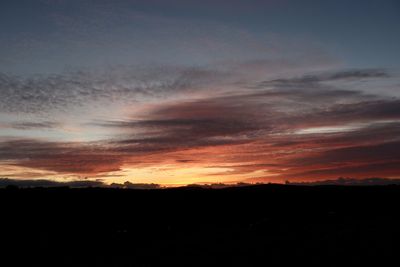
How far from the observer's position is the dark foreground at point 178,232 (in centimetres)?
2152

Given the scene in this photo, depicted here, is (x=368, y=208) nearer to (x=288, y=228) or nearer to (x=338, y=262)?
(x=288, y=228)

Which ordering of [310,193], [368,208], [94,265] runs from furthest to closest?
[310,193], [368,208], [94,265]

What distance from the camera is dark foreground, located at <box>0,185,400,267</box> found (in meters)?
21.5

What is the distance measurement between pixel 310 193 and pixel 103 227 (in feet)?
138

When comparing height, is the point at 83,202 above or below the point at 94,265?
above

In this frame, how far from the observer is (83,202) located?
1954 inches

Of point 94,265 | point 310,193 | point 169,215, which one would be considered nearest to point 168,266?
point 94,265

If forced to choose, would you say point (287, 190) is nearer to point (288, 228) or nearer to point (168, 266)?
point (288, 228)

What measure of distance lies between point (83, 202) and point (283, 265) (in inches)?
1373

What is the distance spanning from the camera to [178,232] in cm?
3231

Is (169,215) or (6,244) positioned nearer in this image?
(6,244)

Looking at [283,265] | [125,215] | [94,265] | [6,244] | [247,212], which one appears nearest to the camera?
[283,265]

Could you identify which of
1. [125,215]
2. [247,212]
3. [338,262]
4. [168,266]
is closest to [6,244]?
[168,266]

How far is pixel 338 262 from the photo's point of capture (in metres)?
19.4
